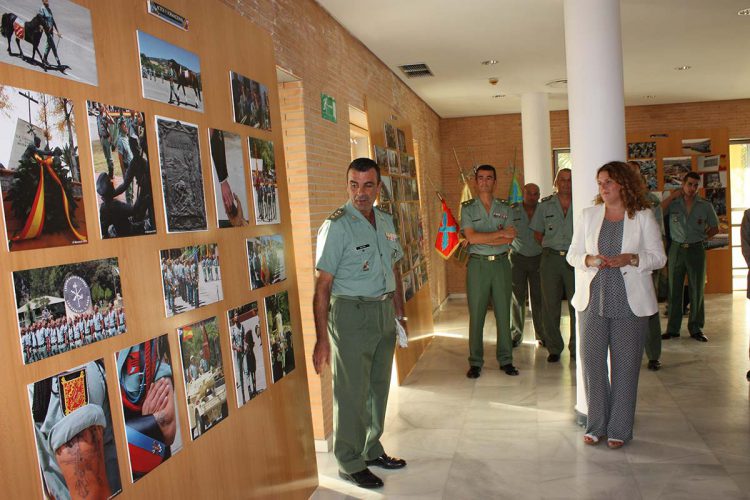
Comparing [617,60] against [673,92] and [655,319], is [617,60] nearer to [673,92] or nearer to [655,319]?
[655,319]

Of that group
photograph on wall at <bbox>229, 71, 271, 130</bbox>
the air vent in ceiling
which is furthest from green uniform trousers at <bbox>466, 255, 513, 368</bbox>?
photograph on wall at <bbox>229, 71, 271, 130</bbox>

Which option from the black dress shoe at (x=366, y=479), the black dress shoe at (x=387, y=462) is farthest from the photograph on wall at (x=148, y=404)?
the black dress shoe at (x=387, y=462)

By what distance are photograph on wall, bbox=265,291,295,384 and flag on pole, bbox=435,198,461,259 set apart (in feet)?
11.4

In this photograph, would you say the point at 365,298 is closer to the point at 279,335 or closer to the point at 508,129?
the point at 279,335

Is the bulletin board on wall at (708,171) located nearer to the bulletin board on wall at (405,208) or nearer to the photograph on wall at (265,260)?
the bulletin board on wall at (405,208)

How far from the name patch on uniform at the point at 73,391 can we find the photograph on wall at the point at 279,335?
1327 millimetres

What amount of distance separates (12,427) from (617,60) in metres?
4.18

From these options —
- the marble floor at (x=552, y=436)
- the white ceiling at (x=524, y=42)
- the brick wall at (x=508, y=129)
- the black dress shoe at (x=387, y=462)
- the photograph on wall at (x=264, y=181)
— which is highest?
the white ceiling at (x=524, y=42)

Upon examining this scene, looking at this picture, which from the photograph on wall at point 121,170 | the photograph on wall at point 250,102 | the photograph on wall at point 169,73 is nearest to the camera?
the photograph on wall at point 121,170

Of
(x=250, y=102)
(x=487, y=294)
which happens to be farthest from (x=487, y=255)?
(x=250, y=102)

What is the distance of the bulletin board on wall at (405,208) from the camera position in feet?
19.8

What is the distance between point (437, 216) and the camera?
10867 millimetres

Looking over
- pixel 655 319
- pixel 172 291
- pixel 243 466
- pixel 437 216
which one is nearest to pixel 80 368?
pixel 172 291

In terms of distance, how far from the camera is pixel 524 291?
24.7ft
